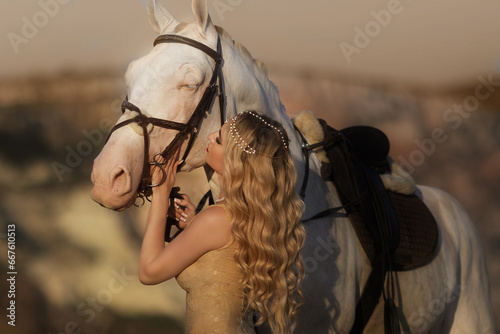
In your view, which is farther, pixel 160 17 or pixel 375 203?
pixel 375 203

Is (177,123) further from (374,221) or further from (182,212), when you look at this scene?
(374,221)

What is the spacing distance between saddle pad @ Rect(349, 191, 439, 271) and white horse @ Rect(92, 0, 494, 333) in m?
0.05

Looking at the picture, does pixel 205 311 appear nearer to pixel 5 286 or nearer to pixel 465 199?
pixel 5 286

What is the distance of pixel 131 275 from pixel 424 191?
15.0 feet

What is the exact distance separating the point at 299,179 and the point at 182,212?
683mm

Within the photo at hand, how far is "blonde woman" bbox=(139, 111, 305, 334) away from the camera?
1.87 metres

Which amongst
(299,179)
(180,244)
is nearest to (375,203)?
(299,179)

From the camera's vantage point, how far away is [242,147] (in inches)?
73.8

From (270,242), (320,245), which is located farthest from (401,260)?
(270,242)

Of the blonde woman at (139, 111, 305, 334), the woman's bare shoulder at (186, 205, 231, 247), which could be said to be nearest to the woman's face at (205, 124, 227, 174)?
the blonde woman at (139, 111, 305, 334)

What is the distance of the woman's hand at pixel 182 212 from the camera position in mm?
2363

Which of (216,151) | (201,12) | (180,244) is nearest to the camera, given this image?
(180,244)

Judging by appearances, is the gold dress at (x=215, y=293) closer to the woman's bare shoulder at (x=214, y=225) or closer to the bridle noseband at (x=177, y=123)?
the woman's bare shoulder at (x=214, y=225)

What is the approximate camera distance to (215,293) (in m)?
1.89
